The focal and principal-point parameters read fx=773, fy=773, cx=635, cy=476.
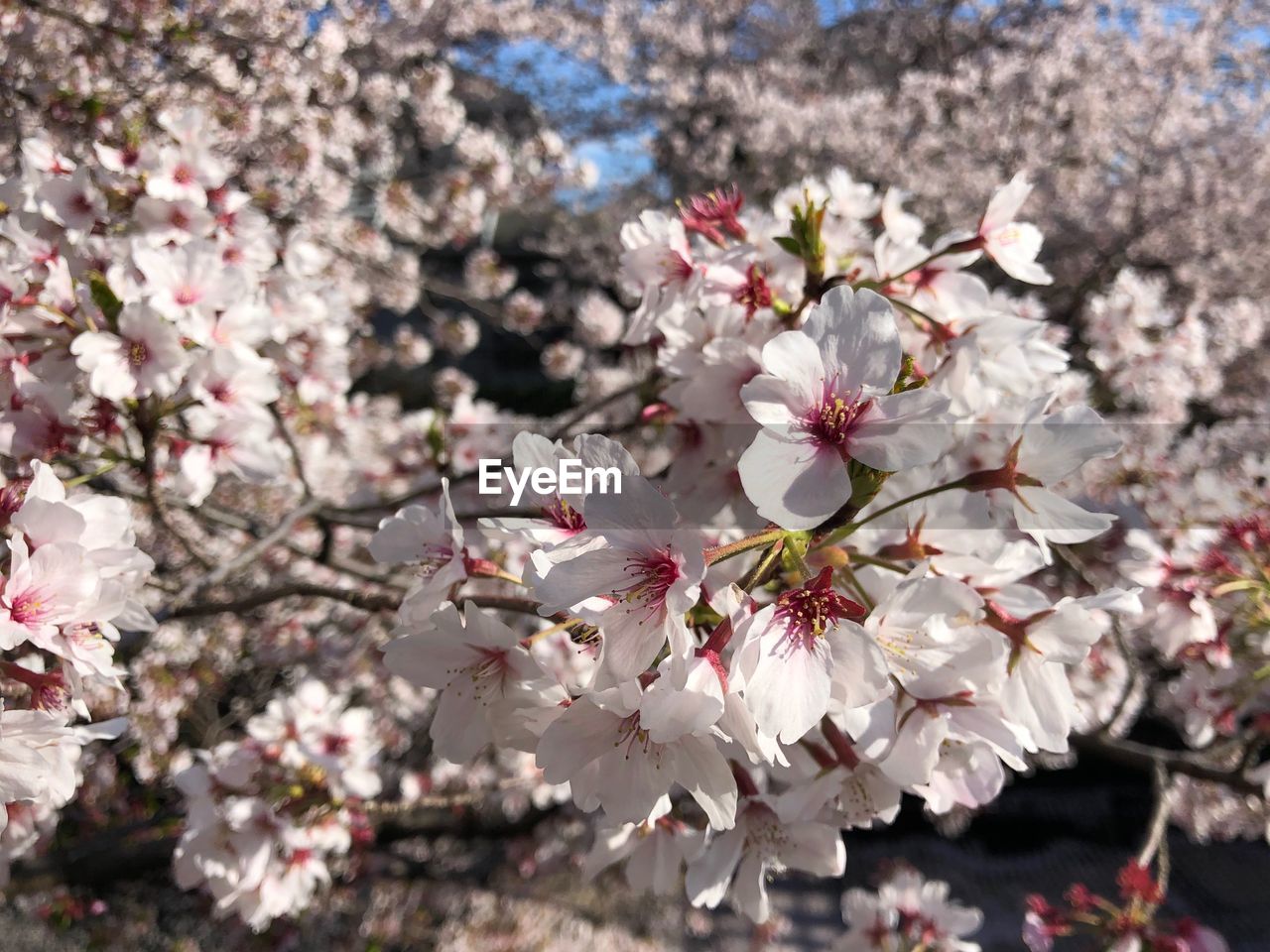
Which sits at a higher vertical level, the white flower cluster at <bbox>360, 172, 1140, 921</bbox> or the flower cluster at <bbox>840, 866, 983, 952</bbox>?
the white flower cluster at <bbox>360, 172, 1140, 921</bbox>

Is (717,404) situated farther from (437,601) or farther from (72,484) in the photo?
(72,484)

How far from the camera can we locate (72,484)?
1267 mm

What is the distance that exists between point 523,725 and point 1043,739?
60cm

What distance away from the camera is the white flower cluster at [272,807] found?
5.49ft

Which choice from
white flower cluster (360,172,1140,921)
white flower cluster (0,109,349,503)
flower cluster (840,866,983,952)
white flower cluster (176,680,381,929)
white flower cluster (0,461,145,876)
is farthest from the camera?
flower cluster (840,866,983,952)

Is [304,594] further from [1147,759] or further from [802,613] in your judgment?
[1147,759]

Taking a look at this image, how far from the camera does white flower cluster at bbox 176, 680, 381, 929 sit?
167 centimetres

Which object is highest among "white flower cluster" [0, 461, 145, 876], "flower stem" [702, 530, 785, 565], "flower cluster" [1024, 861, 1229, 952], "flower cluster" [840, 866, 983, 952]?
"flower stem" [702, 530, 785, 565]

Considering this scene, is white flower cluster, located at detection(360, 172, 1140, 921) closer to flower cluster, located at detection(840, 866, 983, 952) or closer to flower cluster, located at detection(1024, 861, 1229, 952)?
flower cluster, located at detection(840, 866, 983, 952)

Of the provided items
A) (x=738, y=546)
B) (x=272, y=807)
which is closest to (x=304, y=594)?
(x=272, y=807)

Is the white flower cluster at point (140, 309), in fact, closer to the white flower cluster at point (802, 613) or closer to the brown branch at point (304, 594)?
the brown branch at point (304, 594)

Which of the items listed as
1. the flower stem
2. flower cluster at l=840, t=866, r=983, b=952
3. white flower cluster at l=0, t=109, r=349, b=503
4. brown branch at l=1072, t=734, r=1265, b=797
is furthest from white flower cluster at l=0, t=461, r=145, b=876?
brown branch at l=1072, t=734, r=1265, b=797

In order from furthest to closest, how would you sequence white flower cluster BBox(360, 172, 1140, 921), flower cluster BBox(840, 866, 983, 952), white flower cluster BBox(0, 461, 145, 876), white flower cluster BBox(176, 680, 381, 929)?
flower cluster BBox(840, 866, 983, 952), white flower cluster BBox(176, 680, 381, 929), white flower cluster BBox(0, 461, 145, 876), white flower cluster BBox(360, 172, 1140, 921)

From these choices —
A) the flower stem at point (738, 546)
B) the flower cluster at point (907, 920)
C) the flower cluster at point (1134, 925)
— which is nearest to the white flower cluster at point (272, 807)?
the flower cluster at point (907, 920)
